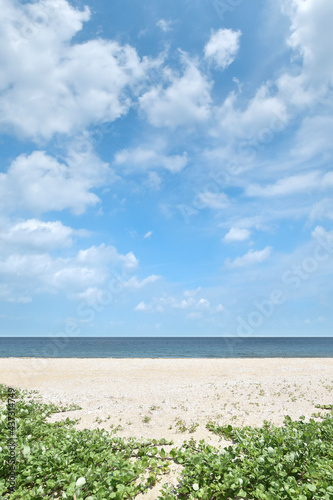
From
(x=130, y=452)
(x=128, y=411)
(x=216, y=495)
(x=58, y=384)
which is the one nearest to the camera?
(x=216, y=495)

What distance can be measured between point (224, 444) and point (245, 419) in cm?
289

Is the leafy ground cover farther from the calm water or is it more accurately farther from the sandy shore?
the calm water

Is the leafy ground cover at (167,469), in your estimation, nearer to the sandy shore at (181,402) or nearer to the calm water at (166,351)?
the sandy shore at (181,402)

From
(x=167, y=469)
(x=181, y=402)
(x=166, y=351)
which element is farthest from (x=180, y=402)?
(x=166, y=351)

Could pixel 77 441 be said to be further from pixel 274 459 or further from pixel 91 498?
pixel 274 459

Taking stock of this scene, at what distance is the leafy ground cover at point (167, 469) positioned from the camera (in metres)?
4.43

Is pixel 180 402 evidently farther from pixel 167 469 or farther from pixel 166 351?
pixel 166 351

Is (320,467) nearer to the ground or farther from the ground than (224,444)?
farther from the ground

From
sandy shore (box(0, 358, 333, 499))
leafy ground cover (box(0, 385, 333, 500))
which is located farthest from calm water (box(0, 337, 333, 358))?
leafy ground cover (box(0, 385, 333, 500))

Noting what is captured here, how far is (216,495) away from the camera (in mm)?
4500

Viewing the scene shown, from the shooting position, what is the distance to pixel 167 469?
17.5 ft

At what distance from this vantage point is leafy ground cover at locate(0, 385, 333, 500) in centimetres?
443

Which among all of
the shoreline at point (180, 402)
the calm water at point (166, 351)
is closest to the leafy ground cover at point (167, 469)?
the shoreline at point (180, 402)

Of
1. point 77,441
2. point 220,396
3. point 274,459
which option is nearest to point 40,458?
point 77,441
